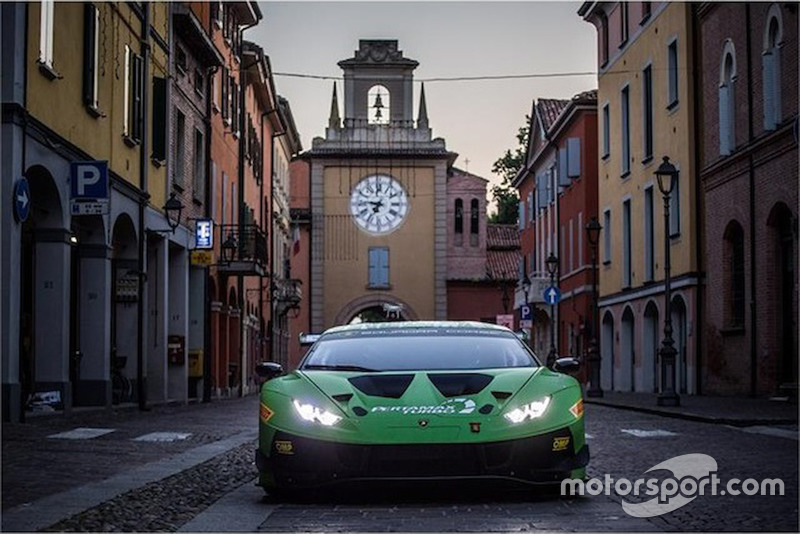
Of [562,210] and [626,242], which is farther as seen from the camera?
[562,210]

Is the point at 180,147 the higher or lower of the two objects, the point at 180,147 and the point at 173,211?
the higher

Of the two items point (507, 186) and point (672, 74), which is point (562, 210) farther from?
point (507, 186)

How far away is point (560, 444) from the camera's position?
9.34 metres

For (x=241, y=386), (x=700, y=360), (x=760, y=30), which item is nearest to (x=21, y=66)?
(x=760, y=30)

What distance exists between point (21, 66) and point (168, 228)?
12.3 metres

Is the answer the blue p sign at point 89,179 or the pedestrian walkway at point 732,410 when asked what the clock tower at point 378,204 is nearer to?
the pedestrian walkway at point 732,410

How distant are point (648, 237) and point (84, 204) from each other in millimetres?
22805

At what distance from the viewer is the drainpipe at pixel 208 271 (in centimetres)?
3628

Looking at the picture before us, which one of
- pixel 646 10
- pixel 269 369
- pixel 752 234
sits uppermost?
pixel 646 10

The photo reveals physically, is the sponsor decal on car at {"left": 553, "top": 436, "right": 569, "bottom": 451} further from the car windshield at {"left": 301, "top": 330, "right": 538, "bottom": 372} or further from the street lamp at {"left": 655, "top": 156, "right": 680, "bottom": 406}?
the street lamp at {"left": 655, "top": 156, "right": 680, "bottom": 406}

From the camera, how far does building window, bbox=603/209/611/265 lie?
46969mm

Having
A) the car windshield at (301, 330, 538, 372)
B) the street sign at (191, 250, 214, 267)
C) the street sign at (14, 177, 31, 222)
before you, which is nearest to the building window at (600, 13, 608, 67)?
the street sign at (191, 250, 214, 267)

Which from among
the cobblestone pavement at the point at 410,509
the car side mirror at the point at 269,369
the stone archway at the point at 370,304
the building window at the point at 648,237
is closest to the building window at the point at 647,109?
the building window at the point at 648,237

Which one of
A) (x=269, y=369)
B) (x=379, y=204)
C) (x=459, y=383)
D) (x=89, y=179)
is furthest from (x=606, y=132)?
(x=459, y=383)
